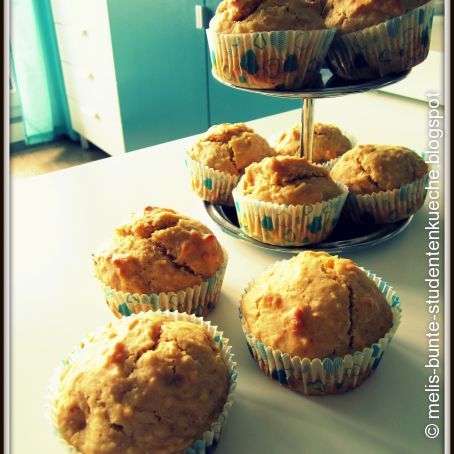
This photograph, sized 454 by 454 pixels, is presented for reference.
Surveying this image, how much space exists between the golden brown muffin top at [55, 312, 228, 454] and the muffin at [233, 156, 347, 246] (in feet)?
1.31

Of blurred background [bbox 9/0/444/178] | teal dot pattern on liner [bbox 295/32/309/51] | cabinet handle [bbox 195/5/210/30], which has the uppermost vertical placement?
teal dot pattern on liner [bbox 295/32/309/51]

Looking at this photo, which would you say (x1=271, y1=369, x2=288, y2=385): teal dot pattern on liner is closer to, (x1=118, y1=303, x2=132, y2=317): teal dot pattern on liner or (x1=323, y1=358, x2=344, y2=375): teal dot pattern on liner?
(x1=323, y1=358, x2=344, y2=375): teal dot pattern on liner

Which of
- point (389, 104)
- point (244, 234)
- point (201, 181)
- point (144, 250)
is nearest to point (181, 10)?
point (389, 104)

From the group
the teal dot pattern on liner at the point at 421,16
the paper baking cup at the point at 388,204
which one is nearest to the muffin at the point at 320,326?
the paper baking cup at the point at 388,204

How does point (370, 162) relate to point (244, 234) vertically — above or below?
above

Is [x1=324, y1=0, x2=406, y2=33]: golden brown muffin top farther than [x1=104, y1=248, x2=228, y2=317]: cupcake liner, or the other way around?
[x1=324, y1=0, x2=406, y2=33]: golden brown muffin top

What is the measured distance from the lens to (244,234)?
115 cm

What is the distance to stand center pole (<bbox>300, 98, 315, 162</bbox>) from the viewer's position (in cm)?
116

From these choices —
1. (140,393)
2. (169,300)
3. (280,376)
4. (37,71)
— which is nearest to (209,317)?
(169,300)

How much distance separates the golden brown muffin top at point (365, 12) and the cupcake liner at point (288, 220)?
324 millimetres

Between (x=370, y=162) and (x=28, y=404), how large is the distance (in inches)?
32.5

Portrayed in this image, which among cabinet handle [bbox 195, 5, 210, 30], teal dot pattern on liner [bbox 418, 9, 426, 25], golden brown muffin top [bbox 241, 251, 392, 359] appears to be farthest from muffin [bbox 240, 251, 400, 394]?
cabinet handle [bbox 195, 5, 210, 30]

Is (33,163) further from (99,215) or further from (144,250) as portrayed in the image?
(144,250)

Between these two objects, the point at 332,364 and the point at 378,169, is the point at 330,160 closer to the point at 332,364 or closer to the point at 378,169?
the point at 378,169
